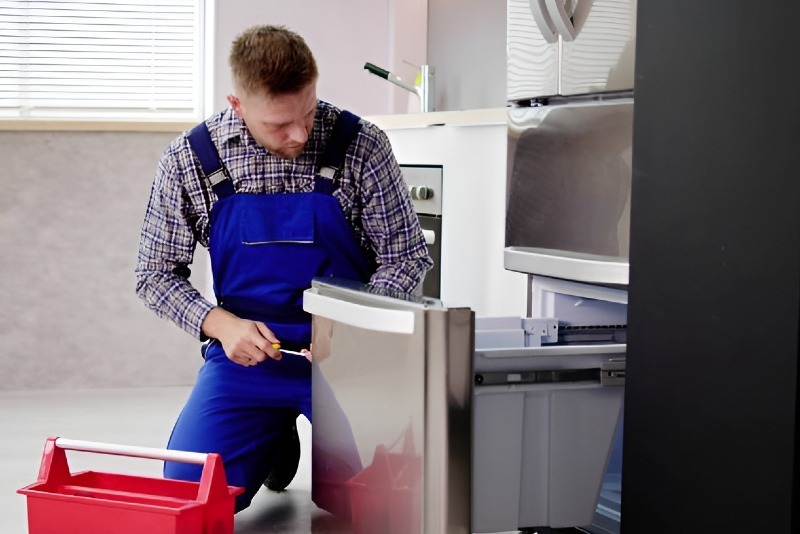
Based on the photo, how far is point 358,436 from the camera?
5.35ft

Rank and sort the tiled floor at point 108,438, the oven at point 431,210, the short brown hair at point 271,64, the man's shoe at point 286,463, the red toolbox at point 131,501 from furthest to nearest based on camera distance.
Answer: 1. the oven at point 431,210
2. the man's shoe at point 286,463
3. the tiled floor at point 108,438
4. the short brown hair at point 271,64
5. the red toolbox at point 131,501

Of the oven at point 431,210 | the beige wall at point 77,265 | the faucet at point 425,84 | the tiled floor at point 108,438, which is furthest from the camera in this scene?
the beige wall at point 77,265

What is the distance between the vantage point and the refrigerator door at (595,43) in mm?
1768

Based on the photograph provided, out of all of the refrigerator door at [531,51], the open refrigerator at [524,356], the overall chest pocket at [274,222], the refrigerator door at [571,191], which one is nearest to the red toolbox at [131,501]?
the open refrigerator at [524,356]

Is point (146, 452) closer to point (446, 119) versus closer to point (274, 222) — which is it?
point (274, 222)

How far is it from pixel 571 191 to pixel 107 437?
5.95 feet

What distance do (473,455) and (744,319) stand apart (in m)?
0.51

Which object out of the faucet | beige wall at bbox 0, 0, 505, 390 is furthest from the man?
beige wall at bbox 0, 0, 505, 390

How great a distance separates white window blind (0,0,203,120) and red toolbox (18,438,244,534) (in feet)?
7.69

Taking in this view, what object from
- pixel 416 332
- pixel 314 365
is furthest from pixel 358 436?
pixel 416 332

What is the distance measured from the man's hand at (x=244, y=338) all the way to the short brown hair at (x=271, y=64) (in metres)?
0.42

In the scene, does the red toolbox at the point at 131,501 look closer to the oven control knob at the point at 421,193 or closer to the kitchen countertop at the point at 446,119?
the kitchen countertop at the point at 446,119

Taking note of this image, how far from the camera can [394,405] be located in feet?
4.88

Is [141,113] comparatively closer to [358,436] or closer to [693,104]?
[358,436]
